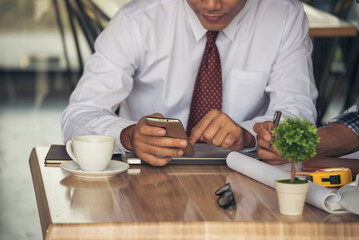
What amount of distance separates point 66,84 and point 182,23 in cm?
527

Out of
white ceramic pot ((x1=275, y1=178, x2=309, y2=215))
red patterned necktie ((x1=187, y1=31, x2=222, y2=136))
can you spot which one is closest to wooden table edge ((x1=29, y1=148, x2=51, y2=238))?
white ceramic pot ((x1=275, y1=178, x2=309, y2=215))

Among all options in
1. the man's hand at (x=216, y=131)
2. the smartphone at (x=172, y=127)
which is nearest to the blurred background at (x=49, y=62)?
the man's hand at (x=216, y=131)

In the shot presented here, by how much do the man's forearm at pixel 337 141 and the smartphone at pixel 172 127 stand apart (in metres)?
0.40

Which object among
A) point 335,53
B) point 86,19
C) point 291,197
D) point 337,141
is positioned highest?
point 291,197

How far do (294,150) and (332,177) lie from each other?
0.98ft

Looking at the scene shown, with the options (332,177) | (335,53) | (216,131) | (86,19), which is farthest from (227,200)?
(335,53)

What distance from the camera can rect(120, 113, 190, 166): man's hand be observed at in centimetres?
150

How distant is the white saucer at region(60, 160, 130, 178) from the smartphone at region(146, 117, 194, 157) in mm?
133

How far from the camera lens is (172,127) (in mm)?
1480

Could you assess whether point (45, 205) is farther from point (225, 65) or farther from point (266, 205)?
point (225, 65)

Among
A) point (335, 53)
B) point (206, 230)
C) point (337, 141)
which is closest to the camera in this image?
point (206, 230)

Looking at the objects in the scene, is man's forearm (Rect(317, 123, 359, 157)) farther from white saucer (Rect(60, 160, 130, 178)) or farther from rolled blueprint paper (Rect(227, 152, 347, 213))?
white saucer (Rect(60, 160, 130, 178))

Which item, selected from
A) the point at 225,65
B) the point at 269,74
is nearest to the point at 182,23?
the point at 225,65

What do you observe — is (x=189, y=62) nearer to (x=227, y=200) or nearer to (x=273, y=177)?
(x=273, y=177)
